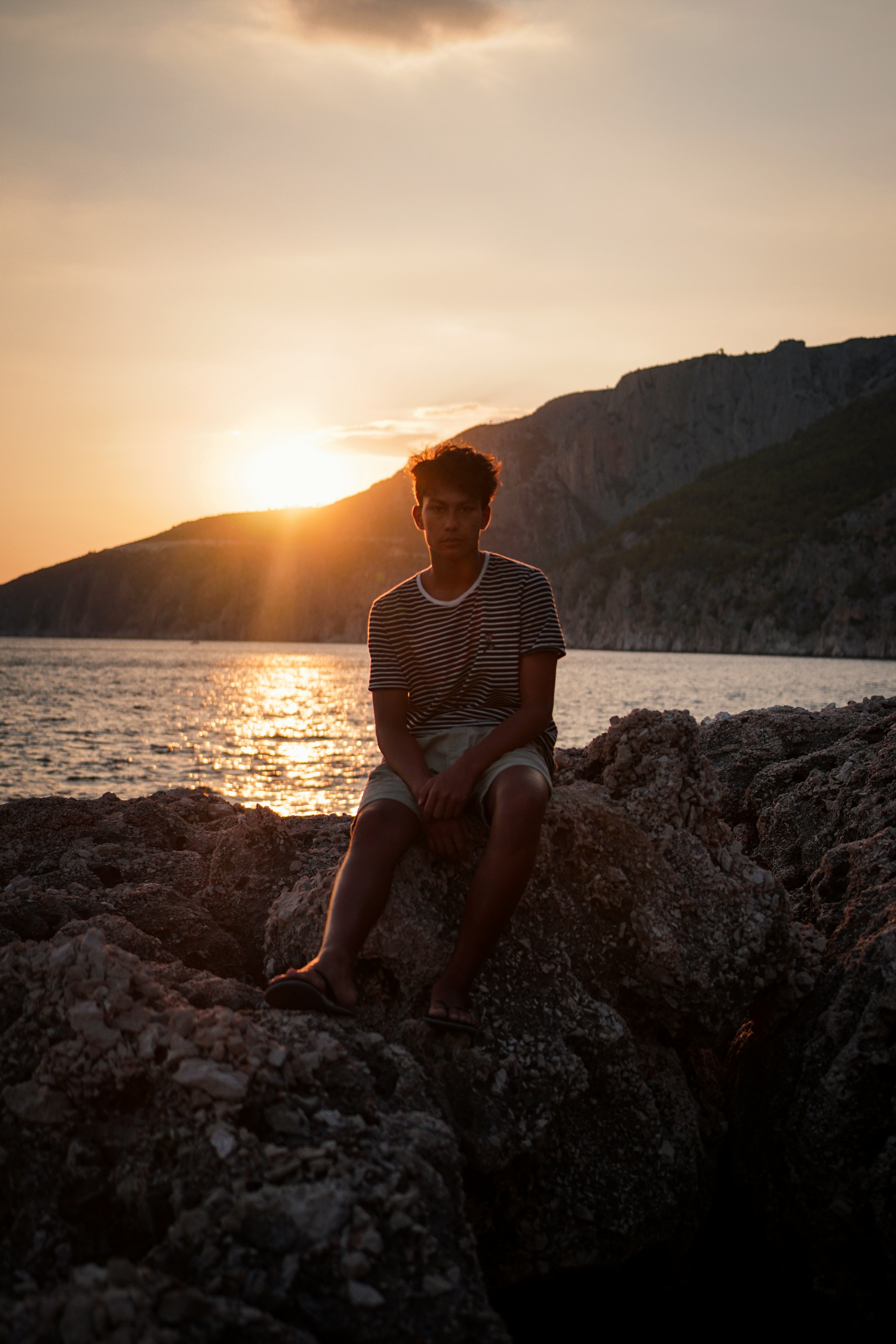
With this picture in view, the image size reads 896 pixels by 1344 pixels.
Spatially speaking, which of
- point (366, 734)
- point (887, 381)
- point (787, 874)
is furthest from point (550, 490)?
point (787, 874)

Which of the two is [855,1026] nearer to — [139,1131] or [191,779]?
[139,1131]

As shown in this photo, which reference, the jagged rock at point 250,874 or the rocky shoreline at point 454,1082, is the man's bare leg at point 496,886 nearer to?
the rocky shoreline at point 454,1082

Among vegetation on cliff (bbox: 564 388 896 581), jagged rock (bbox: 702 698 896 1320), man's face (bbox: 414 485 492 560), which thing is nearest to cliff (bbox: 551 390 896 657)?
vegetation on cliff (bbox: 564 388 896 581)

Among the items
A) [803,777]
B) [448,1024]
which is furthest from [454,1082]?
[803,777]

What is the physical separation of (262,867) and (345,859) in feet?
4.81

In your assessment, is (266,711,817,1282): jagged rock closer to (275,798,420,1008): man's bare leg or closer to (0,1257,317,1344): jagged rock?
(275,798,420,1008): man's bare leg

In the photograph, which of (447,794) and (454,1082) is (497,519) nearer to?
(447,794)

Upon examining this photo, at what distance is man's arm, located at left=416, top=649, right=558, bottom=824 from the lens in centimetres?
312

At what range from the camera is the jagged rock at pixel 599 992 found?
2.69 metres

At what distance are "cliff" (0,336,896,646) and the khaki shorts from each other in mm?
143616

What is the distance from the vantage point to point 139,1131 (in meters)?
2.19

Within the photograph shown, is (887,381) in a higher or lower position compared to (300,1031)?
higher

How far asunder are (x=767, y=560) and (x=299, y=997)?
112036 mm

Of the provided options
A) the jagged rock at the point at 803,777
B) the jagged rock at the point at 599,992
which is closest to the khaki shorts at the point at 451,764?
the jagged rock at the point at 599,992
